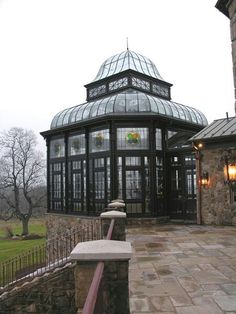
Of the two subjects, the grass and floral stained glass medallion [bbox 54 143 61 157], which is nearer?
floral stained glass medallion [bbox 54 143 61 157]

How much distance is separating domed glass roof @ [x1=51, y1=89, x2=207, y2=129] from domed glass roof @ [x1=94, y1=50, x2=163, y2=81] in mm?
2026

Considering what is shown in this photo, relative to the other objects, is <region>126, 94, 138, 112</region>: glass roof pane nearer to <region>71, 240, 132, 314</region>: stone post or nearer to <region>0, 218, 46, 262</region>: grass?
<region>0, 218, 46, 262</region>: grass

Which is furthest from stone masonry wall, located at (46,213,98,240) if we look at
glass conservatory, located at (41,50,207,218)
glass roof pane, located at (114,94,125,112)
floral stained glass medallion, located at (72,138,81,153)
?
glass roof pane, located at (114,94,125,112)

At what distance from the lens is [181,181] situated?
15.5 m

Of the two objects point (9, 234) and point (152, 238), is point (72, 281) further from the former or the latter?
point (9, 234)

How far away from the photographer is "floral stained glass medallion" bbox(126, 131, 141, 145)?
15383 millimetres

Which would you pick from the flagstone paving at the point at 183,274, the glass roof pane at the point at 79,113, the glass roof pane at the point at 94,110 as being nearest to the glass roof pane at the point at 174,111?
the glass roof pane at the point at 94,110

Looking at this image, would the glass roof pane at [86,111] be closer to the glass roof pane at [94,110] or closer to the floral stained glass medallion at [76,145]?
the glass roof pane at [94,110]

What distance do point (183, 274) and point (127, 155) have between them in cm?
926

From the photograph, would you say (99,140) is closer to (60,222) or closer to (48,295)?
(60,222)

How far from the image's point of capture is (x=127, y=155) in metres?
15.2

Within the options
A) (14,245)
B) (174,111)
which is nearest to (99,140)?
(174,111)

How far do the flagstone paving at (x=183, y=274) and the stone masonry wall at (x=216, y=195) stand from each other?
2.28m

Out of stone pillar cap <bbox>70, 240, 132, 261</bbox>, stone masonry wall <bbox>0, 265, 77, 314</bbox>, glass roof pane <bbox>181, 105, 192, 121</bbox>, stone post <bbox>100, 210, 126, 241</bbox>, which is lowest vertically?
stone masonry wall <bbox>0, 265, 77, 314</bbox>
